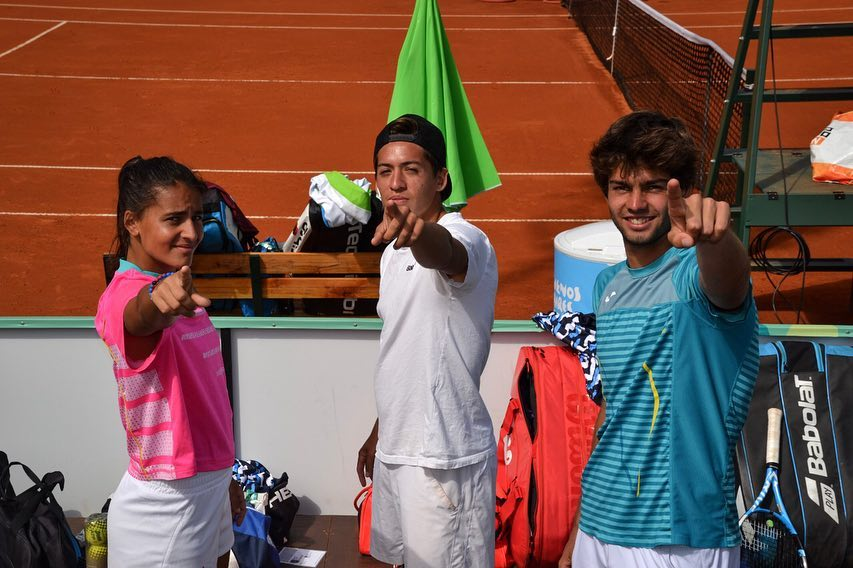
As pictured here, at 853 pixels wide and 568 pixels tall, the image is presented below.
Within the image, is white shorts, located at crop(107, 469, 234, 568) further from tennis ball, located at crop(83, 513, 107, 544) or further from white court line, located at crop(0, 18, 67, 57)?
white court line, located at crop(0, 18, 67, 57)

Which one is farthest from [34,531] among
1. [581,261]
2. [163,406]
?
[581,261]

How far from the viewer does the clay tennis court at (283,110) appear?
8.72 meters

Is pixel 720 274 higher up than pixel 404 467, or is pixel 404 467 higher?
pixel 720 274

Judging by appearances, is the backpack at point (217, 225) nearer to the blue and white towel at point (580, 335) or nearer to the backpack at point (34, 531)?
the backpack at point (34, 531)

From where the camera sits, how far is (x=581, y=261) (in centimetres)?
521

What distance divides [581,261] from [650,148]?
8.97ft

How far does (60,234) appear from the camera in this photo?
9172 mm

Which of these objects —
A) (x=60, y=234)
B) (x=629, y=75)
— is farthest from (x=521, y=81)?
(x=60, y=234)

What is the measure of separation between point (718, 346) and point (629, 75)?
39.8ft

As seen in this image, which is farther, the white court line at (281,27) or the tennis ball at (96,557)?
the white court line at (281,27)

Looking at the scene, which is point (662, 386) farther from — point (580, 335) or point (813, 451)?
point (580, 335)

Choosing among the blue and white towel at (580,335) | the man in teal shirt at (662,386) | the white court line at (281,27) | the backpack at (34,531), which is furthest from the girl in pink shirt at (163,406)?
the white court line at (281,27)

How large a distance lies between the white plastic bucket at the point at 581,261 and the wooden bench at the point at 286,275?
1086 mm

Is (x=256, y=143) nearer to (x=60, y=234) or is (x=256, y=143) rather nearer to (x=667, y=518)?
(x=60, y=234)
